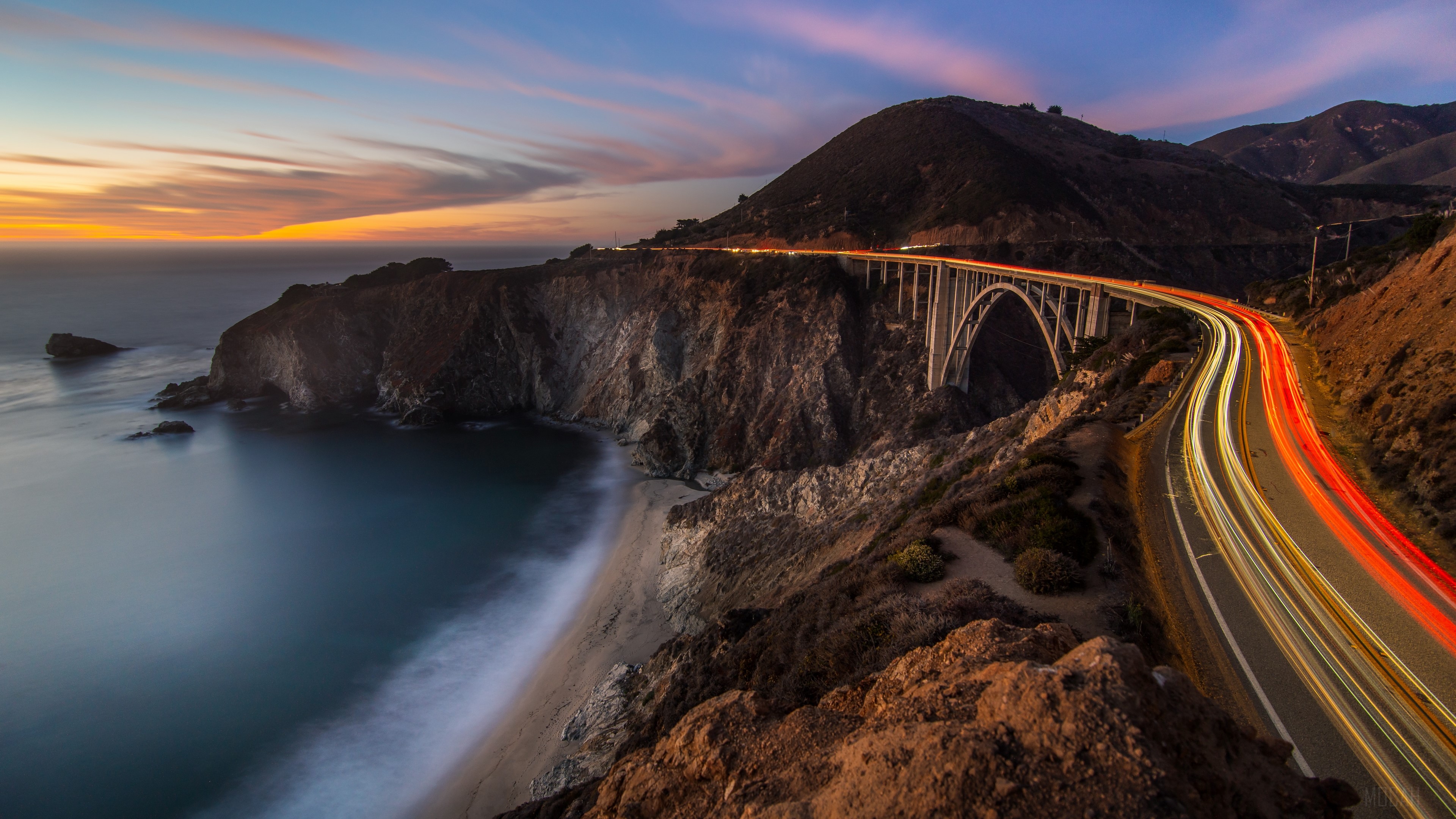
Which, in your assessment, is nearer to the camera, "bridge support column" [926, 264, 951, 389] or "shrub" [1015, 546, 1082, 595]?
"shrub" [1015, 546, 1082, 595]

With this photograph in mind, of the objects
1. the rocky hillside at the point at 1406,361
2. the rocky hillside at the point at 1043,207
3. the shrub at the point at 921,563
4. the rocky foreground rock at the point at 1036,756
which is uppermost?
the rocky hillside at the point at 1043,207

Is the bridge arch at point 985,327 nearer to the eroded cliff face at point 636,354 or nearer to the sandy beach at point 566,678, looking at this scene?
the eroded cliff face at point 636,354

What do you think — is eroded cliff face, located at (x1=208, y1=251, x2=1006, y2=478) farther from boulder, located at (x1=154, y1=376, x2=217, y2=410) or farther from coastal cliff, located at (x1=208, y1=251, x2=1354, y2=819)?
boulder, located at (x1=154, y1=376, x2=217, y2=410)

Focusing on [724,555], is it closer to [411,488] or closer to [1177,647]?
[1177,647]

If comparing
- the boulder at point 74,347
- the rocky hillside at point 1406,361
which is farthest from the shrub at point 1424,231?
the boulder at point 74,347

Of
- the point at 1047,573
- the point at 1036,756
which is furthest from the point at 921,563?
the point at 1036,756

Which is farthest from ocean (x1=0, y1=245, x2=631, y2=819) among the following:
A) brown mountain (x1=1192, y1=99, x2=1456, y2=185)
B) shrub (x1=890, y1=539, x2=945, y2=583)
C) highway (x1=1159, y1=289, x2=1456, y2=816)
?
brown mountain (x1=1192, y1=99, x2=1456, y2=185)
